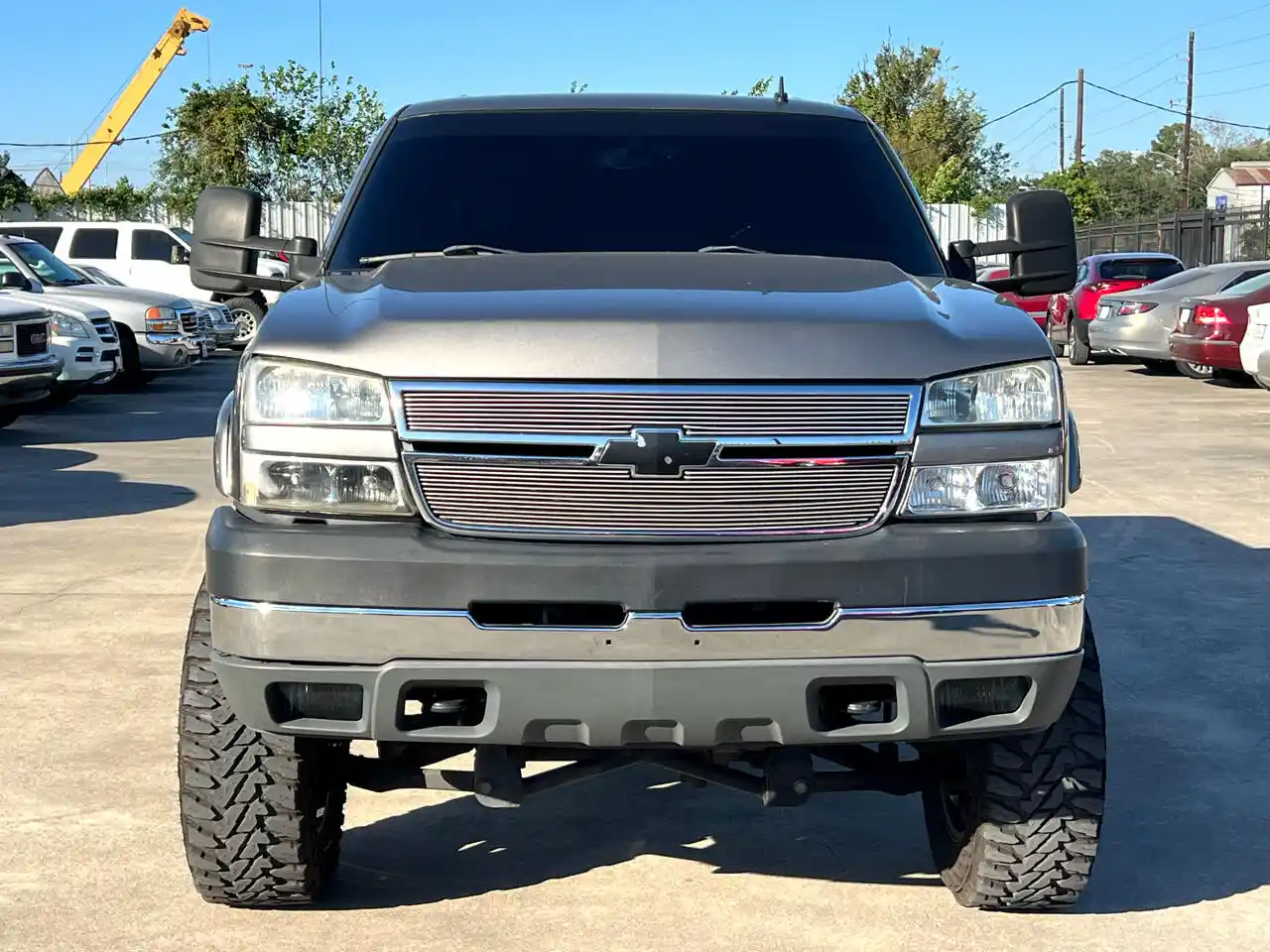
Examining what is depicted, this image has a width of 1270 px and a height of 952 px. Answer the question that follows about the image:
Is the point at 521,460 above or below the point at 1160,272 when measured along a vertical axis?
below

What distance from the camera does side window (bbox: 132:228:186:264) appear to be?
25.6 meters

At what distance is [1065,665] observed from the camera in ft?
11.7


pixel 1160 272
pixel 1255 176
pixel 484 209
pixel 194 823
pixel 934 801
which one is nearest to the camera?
pixel 194 823

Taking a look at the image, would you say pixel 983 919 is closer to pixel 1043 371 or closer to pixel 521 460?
pixel 1043 371

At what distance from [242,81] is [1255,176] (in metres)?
57.8

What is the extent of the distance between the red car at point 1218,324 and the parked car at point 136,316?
1091 cm

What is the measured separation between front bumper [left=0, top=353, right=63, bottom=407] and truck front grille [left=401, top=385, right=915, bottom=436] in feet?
37.9

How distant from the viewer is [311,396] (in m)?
3.57

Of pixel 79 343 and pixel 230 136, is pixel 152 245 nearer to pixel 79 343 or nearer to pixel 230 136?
pixel 79 343

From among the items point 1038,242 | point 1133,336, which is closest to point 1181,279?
point 1133,336

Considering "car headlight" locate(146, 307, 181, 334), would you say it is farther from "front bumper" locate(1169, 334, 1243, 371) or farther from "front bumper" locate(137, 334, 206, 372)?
"front bumper" locate(1169, 334, 1243, 371)

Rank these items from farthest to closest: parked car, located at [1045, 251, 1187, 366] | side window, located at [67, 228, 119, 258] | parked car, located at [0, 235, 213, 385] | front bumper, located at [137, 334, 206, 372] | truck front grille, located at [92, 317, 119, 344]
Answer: side window, located at [67, 228, 119, 258]
parked car, located at [1045, 251, 1187, 366]
front bumper, located at [137, 334, 206, 372]
parked car, located at [0, 235, 213, 385]
truck front grille, located at [92, 317, 119, 344]

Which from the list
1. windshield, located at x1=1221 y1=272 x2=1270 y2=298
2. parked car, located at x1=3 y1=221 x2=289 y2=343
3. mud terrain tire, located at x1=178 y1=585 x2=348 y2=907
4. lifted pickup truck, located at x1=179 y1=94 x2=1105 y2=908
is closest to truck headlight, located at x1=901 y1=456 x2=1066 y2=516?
lifted pickup truck, located at x1=179 y1=94 x2=1105 y2=908

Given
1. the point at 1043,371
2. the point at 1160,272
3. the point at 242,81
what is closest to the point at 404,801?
the point at 1043,371
